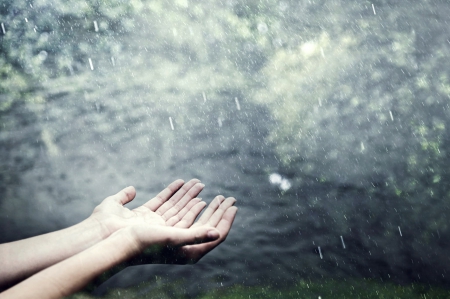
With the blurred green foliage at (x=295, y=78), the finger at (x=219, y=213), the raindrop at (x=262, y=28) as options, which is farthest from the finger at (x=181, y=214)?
the raindrop at (x=262, y=28)

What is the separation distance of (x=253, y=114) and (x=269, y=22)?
1265mm

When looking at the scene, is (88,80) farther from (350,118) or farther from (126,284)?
(350,118)

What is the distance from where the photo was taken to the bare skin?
1.11 meters

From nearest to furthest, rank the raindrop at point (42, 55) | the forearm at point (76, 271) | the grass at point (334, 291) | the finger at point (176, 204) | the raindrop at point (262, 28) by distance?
1. the forearm at point (76, 271)
2. the finger at point (176, 204)
3. the grass at point (334, 291)
4. the raindrop at point (42, 55)
5. the raindrop at point (262, 28)

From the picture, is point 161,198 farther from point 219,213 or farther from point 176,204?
point 219,213

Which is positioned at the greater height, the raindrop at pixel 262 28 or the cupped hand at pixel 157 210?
the raindrop at pixel 262 28

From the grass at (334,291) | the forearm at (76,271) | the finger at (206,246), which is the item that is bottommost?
the grass at (334,291)

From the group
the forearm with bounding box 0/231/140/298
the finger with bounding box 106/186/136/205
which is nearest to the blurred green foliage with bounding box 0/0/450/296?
the finger with bounding box 106/186/136/205

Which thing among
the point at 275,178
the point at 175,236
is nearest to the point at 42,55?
the point at 275,178

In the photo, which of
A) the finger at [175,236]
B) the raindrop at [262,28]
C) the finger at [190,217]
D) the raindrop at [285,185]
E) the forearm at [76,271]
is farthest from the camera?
the raindrop at [262,28]

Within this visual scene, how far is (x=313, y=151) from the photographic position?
3.00m

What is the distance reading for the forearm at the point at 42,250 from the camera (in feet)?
4.41

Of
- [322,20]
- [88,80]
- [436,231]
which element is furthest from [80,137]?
[436,231]

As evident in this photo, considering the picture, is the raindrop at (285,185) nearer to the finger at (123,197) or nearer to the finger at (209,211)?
the finger at (209,211)
